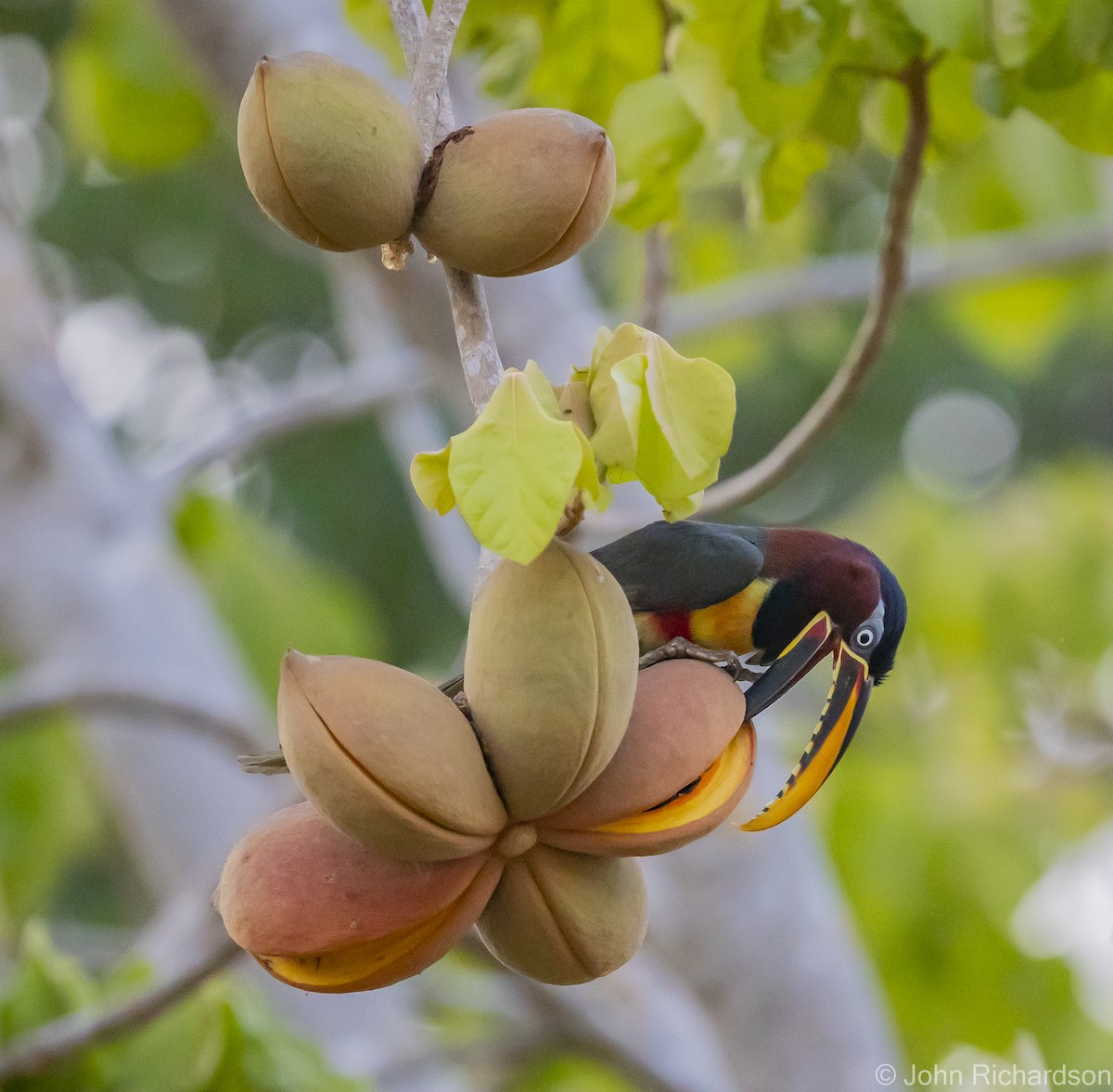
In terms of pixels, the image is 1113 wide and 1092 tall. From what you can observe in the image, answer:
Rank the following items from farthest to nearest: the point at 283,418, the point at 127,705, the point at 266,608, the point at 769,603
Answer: the point at 266,608 → the point at 283,418 → the point at 127,705 → the point at 769,603

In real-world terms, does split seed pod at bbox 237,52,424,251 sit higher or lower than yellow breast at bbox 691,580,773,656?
higher

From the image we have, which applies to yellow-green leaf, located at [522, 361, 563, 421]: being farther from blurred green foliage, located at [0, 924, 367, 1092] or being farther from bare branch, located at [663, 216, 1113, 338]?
bare branch, located at [663, 216, 1113, 338]

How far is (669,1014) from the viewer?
2732 millimetres

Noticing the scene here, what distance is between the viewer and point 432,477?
2.65 ft

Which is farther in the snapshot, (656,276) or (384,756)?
(656,276)

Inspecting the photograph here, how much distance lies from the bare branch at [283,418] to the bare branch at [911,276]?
2.21 ft

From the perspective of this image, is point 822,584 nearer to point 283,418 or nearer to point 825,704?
point 825,704

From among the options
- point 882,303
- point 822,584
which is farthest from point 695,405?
point 882,303

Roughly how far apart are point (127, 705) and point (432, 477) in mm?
1722

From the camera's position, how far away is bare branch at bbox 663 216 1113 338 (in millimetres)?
2742

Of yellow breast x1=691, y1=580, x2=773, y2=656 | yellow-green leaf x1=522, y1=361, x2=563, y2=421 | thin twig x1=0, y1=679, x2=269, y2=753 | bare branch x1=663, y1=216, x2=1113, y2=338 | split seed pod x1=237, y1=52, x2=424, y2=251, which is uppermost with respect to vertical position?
split seed pod x1=237, y1=52, x2=424, y2=251

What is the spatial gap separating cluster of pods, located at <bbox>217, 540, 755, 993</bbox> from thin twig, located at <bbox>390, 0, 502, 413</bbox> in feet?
0.43

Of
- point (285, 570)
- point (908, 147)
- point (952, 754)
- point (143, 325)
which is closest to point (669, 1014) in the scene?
point (908, 147)

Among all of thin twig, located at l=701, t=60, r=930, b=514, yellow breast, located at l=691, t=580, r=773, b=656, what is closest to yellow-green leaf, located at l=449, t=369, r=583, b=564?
yellow breast, located at l=691, t=580, r=773, b=656
